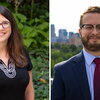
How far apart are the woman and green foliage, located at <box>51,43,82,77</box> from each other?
365 mm

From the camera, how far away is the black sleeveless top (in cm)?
193

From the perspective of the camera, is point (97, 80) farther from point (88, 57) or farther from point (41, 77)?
point (41, 77)

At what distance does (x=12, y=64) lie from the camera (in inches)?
80.6

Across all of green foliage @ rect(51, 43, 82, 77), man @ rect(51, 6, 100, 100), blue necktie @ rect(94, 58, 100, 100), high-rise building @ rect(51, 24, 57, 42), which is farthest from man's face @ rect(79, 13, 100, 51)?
high-rise building @ rect(51, 24, 57, 42)

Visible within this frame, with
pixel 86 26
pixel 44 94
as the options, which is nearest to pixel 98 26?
pixel 86 26

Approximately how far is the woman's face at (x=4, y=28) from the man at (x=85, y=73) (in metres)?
0.40

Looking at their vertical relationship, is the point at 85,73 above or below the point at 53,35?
below

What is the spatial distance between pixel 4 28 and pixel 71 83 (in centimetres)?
56

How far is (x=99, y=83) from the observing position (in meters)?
1.92

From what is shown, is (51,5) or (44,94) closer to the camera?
(51,5)

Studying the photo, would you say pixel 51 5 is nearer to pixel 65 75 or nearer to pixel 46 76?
pixel 65 75

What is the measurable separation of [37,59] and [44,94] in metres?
0.48

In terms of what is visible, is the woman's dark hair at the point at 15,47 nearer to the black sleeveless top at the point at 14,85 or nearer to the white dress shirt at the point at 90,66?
the black sleeveless top at the point at 14,85

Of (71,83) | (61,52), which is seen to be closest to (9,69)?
(71,83)
